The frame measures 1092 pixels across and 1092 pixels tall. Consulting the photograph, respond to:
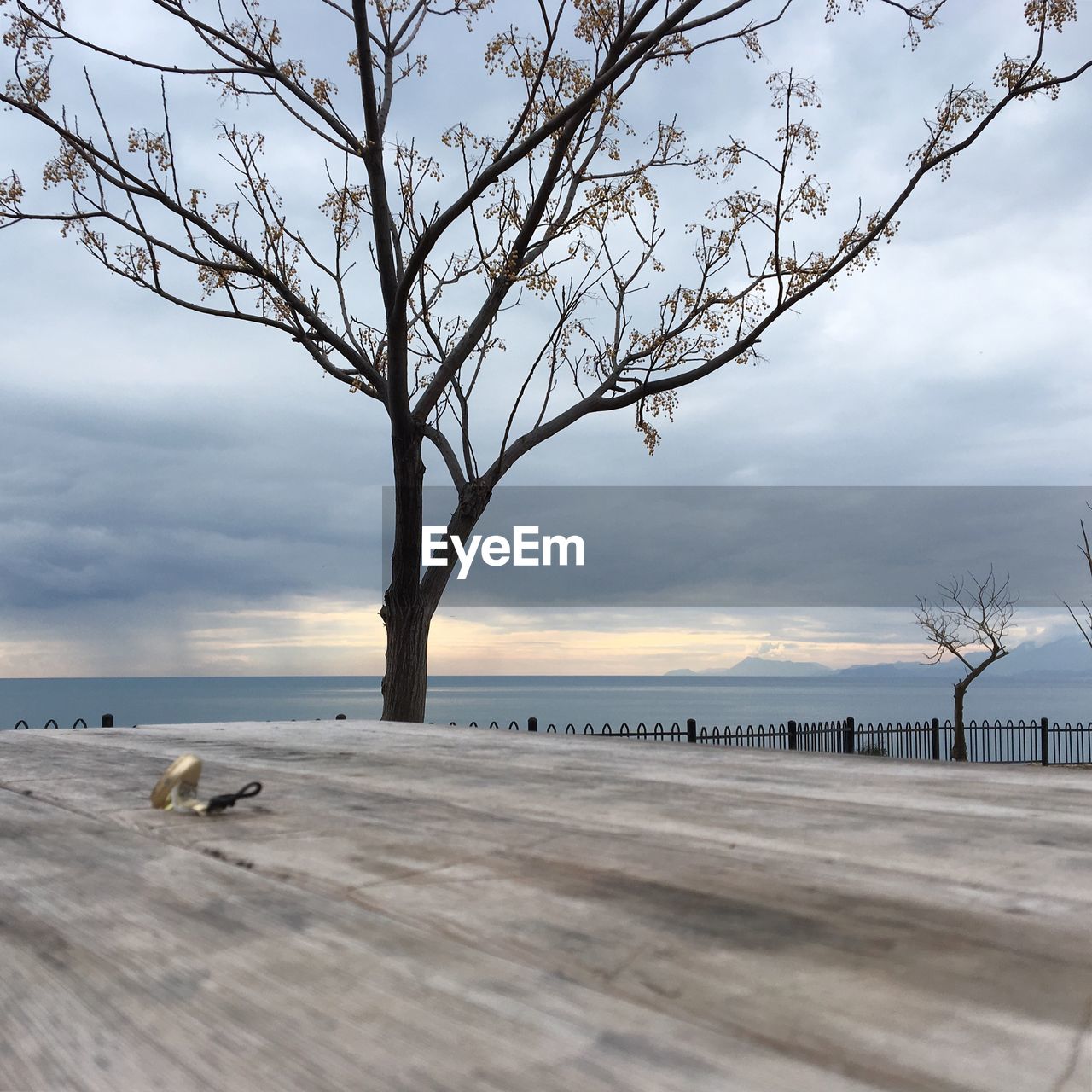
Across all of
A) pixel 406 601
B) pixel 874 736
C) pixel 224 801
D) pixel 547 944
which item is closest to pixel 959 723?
pixel 874 736

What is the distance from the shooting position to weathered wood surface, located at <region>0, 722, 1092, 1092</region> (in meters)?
0.65

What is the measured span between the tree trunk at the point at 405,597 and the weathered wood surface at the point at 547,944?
7.00 metres

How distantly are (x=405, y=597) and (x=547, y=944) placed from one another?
8061 mm

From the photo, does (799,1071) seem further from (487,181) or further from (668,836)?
(487,181)

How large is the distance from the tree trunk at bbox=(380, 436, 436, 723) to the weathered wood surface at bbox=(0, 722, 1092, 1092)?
23.0 feet

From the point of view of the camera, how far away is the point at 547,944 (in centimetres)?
88

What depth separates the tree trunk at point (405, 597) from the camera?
8758 mm

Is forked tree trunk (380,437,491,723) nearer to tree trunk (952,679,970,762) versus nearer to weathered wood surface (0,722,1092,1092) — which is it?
weathered wood surface (0,722,1092,1092)

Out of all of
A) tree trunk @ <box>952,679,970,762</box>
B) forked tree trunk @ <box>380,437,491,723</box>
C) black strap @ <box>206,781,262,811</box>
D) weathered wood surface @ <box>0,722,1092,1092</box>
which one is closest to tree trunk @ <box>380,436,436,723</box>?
forked tree trunk @ <box>380,437,491,723</box>

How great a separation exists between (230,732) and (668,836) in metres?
2.39

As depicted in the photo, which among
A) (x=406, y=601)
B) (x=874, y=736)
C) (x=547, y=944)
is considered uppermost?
(x=406, y=601)

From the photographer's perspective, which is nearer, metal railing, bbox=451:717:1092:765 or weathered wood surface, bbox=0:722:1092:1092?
weathered wood surface, bbox=0:722:1092:1092

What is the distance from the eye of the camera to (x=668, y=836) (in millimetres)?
1395

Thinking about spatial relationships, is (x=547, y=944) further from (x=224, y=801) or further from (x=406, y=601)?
(x=406, y=601)
